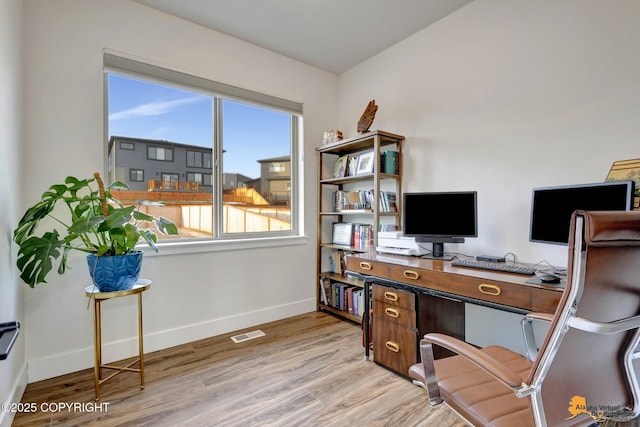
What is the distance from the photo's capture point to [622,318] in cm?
91

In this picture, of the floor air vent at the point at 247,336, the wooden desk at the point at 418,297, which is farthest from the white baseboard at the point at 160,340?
the wooden desk at the point at 418,297

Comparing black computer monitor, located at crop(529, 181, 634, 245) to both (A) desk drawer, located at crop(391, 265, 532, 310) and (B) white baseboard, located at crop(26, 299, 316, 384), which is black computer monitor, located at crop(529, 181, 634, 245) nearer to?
A: (A) desk drawer, located at crop(391, 265, 532, 310)

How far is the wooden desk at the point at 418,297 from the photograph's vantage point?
150 cm

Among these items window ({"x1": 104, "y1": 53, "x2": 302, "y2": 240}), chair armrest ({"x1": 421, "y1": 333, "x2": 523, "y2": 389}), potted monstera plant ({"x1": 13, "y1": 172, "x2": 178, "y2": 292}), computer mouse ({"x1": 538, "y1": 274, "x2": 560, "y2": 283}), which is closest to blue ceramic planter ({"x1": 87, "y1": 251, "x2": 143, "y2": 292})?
potted monstera plant ({"x1": 13, "y1": 172, "x2": 178, "y2": 292})

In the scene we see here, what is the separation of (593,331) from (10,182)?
2724mm

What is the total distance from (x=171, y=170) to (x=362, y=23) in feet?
6.89

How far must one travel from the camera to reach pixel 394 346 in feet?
6.77

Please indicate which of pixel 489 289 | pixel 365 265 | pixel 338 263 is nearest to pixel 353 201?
pixel 338 263

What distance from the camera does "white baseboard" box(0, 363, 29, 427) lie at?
1476mm

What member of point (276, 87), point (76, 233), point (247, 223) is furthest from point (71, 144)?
point (276, 87)

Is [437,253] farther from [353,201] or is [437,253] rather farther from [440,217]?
[353,201]

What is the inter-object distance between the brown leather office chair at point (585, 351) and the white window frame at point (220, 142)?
2164mm

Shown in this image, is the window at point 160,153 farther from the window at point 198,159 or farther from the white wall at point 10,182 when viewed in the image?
the white wall at point 10,182

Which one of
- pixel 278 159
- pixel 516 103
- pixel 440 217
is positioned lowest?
pixel 440 217
